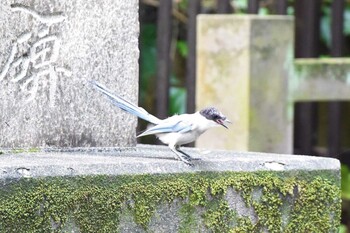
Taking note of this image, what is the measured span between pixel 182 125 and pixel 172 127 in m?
0.03

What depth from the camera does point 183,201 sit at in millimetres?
3365

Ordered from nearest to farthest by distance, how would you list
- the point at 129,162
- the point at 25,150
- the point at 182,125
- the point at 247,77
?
the point at 129,162
the point at 182,125
the point at 25,150
the point at 247,77

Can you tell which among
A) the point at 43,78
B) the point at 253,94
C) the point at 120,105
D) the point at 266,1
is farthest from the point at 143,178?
the point at 266,1

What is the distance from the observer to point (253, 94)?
190 inches

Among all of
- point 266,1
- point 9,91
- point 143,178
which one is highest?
point 266,1

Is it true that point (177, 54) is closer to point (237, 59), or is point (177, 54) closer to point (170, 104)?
point (170, 104)

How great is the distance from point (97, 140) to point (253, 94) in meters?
1.28

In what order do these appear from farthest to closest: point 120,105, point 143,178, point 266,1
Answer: point 266,1 < point 120,105 < point 143,178

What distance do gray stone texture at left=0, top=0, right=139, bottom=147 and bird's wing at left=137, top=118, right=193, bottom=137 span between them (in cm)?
29

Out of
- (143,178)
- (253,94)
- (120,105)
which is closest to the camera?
(143,178)

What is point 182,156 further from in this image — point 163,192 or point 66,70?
point 66,70

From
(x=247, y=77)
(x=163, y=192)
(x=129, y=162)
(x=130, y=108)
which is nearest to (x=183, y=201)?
(x=163, y=192)

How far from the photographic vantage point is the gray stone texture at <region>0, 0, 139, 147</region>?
355cm

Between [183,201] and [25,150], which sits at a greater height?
[25,150]
